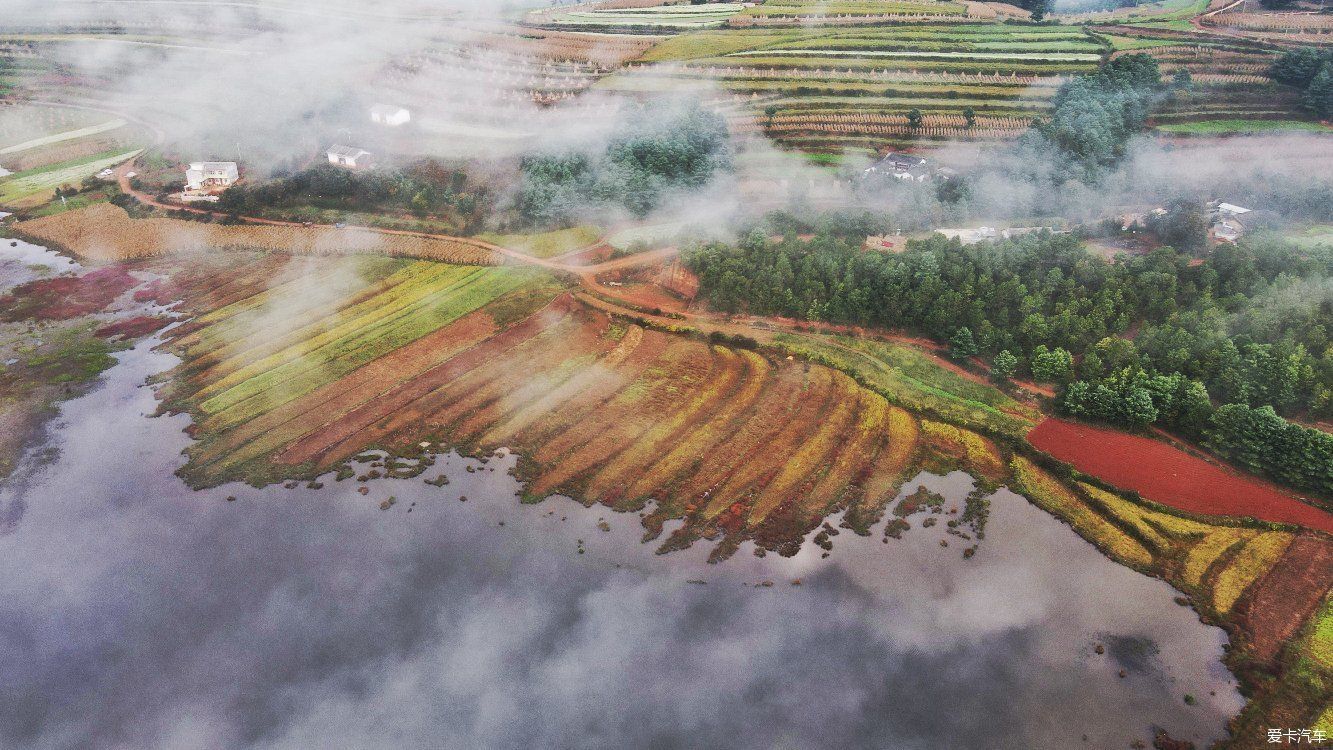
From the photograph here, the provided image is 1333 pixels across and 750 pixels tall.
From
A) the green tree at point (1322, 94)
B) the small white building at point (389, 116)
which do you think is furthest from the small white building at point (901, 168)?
the small white building at point (389, 116)

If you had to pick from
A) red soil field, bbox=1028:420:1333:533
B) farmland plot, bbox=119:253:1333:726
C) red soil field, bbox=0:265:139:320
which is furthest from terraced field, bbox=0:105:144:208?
red soil field, bbox=1028:420:1333:533

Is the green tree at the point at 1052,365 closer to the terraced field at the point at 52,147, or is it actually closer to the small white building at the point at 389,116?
the small white building at the point at 389,116

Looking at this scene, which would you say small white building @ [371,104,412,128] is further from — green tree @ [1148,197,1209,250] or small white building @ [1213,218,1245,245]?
small white building @ [1213,218,1245,245]

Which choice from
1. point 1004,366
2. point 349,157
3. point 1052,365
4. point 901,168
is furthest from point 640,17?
point 1052,365

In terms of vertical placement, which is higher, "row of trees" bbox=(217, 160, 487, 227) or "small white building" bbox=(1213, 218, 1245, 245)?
"row of trees" bbox=(217, 160, 487, 227)

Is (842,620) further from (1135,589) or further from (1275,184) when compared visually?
(1275,184)

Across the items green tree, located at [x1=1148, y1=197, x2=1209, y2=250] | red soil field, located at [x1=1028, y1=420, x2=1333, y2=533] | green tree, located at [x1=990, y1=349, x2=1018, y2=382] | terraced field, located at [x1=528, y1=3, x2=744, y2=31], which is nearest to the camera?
red soil field, located at [x1=1028, y1=420, x2=1333, y2=533]
